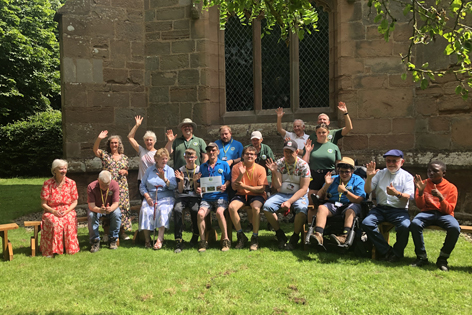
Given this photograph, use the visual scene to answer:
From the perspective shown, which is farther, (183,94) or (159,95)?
(159,95)

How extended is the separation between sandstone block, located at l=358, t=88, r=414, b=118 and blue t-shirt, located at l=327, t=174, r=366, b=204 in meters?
2.28

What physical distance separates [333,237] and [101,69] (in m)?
5.67

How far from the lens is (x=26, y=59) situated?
20.7 m

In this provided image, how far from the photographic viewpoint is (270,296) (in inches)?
164

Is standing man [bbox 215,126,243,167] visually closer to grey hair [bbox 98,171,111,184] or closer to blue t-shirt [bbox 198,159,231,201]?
blue t-shirt [bbox 198,159,231,201]

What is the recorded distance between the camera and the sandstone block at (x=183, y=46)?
841 cm

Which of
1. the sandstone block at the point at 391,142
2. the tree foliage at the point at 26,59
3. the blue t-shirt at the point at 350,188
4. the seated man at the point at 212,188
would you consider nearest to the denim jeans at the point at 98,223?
the seated man at the point at 212,188

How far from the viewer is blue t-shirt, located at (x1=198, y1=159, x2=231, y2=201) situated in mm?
6477

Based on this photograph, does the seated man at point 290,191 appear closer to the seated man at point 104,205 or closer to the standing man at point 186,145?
the standing man at point 186,145

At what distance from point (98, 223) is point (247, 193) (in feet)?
7.62

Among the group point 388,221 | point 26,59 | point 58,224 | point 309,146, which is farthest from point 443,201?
point 26,59

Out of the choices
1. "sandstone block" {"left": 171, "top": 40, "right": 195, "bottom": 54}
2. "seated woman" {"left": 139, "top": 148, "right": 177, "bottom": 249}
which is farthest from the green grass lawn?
"sandstone block" {"left": 171, "top": 40, "right": 195, "bottom": 54}

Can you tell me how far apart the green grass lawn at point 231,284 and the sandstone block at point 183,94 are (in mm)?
3600

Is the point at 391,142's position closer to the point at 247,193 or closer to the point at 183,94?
the point at 247,193
